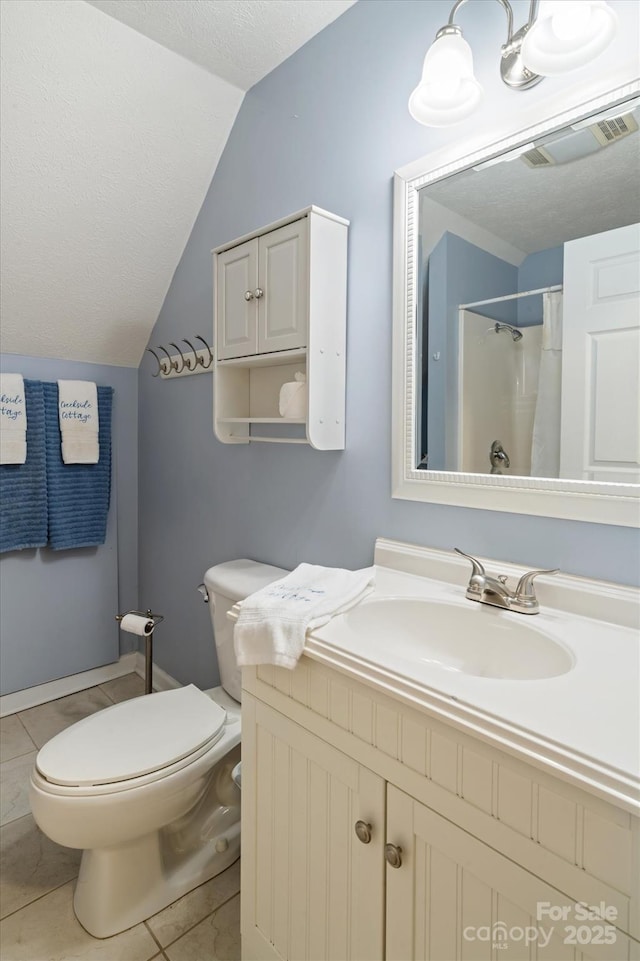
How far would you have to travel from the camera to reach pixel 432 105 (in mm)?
1077

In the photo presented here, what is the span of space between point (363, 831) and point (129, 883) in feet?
2.96

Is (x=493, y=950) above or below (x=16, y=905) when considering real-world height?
above

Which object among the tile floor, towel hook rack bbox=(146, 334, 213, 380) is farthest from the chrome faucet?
towel hook rack bbox=(146, 334, 213, 380)

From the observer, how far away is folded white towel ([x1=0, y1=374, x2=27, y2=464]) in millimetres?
2131

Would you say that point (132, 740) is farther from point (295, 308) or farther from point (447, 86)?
point (447, 86)

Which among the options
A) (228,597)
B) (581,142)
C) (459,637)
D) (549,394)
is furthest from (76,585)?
(581,142)

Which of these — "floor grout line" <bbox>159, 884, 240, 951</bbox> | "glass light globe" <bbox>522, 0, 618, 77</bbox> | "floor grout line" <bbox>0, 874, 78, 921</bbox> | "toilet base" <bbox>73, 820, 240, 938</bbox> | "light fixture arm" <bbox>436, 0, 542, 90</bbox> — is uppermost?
"light fixture arm" <bbox>436, 0, 542, 90</bbox>

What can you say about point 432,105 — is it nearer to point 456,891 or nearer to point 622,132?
point 622,132

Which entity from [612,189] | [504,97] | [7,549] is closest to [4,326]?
[7,549]

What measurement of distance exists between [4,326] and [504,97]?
1952 millimetres

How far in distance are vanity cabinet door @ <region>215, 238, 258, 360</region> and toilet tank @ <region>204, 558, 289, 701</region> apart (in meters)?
0.70

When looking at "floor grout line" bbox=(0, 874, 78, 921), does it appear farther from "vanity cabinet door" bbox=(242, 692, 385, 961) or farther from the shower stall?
the shower stall

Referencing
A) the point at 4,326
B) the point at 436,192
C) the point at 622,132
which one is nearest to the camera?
the point at 622,132

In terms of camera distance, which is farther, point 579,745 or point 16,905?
point 16,905
